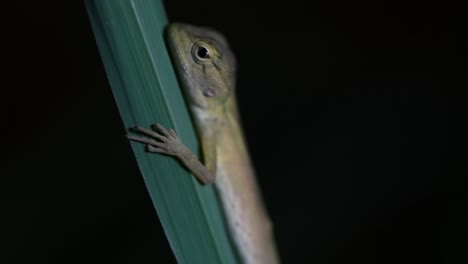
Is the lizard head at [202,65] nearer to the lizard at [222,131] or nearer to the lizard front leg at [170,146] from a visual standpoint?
the lizard at [222,131]

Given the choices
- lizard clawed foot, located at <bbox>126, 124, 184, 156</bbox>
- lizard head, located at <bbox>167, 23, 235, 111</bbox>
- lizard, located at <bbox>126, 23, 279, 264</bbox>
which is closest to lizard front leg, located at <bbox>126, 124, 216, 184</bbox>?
lizard clawed foot, located at <bbox>126, 124, 184, 156</bbox>

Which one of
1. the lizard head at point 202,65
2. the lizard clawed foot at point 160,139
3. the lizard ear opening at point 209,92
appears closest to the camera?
the lizard clawed foot at point 160,139

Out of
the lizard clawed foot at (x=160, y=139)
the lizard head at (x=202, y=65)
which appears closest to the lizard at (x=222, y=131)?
the lizard head at (x=202, y=65)

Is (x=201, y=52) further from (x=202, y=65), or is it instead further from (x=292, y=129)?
(x=292, y=129)

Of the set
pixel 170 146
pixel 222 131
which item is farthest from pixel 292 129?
pixel 170 146

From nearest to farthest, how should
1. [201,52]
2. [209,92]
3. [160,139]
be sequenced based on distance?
[160,139] → [201,52] → [209,92]

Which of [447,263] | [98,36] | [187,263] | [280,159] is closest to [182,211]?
[187,263]

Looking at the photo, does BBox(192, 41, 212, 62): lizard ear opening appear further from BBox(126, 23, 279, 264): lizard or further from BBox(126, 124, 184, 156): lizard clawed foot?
BBox(126, 124, 184, 156): lizard clawed foot
